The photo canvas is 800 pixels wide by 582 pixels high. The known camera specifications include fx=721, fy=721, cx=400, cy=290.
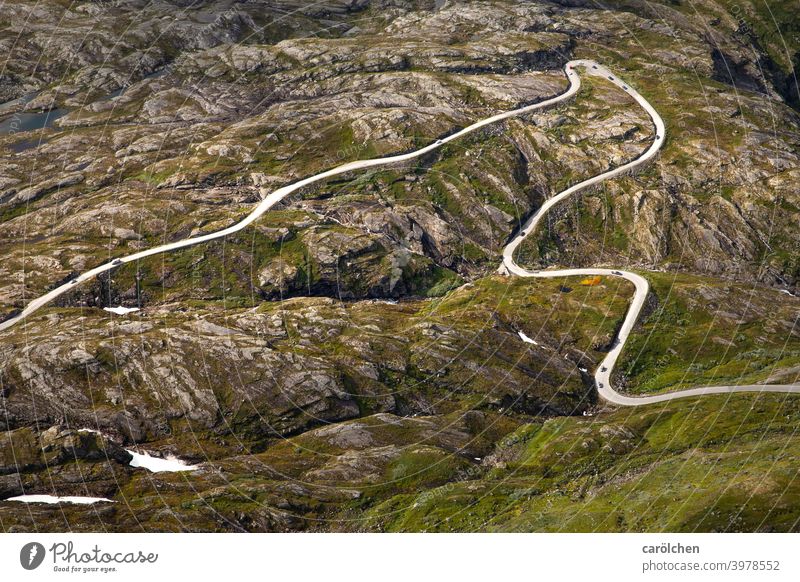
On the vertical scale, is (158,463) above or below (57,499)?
below

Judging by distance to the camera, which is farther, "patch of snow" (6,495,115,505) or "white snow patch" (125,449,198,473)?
"white snow patch" (125,449,198,473)

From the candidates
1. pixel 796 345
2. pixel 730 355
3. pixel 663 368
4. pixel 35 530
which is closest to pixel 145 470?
pixel 35 530

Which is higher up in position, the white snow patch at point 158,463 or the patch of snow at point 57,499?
the patch of snow at point 57,499

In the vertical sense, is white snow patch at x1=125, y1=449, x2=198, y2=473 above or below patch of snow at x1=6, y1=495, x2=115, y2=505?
below

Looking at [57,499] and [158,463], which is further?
[158,463]

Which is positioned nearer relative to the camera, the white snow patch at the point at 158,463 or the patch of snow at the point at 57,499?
the patch of snow at the point at 57,499
